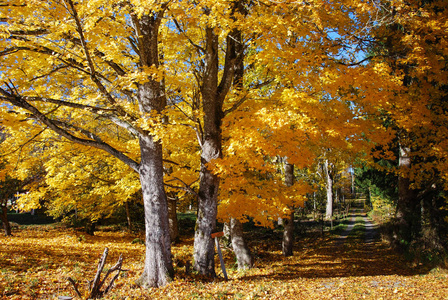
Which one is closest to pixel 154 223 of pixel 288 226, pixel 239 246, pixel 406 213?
pixel 239 246

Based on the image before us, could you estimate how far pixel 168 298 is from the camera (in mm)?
5238

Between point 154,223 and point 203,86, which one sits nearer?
point 154,223

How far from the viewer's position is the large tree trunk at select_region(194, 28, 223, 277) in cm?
688

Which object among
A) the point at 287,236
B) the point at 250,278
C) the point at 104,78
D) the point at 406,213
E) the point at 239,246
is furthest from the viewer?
the point at 287,236

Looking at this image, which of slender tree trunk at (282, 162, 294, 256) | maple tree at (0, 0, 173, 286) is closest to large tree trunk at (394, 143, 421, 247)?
slender tree trunk at (282, 162, 294, 256)

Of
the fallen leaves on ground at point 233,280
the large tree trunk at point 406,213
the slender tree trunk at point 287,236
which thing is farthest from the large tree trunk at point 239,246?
the large tree trunk at point 406,213

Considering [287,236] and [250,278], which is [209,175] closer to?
[250,278]

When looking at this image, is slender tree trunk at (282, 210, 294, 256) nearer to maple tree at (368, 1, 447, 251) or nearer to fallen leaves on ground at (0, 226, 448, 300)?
fallen leaves on ground at (0, 226, 448, 300)

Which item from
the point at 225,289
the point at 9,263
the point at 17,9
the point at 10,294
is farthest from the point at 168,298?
the point at 17,9

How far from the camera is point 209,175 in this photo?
710 cm

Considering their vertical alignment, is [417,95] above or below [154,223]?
above

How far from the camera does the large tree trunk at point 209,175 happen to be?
6.88 metres

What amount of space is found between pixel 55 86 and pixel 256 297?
7261 millimetres

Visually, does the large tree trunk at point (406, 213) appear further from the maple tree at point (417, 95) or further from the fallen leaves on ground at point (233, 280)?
the fallen leaves on ground at point (233, 280)
